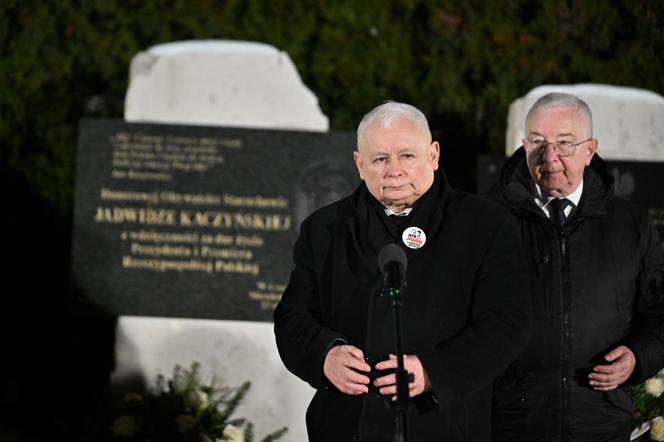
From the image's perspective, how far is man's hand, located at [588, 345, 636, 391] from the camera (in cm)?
254

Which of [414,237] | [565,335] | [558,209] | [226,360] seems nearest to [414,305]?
[414,237]

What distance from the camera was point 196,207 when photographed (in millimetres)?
5105

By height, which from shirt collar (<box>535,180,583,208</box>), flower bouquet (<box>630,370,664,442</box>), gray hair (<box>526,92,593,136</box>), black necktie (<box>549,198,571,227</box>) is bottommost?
flower bouquet (<box>630,370,664,442</box>)

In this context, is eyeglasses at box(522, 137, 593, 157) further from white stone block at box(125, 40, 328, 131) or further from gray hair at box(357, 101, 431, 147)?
white stone block at box(125, 40, 328, 131)

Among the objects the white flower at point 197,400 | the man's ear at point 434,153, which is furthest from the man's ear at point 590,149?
the white flower at point 197,400

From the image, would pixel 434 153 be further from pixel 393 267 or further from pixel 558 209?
pixel 558 209

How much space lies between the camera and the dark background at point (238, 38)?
19.8ft

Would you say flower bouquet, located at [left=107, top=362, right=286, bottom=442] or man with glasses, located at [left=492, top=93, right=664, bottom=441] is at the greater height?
man with glasses, located at [left=492, top=93, right=664, bottom=441]

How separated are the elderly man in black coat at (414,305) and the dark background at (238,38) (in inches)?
158

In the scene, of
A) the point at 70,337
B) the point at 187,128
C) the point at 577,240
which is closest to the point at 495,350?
the point at 577,240

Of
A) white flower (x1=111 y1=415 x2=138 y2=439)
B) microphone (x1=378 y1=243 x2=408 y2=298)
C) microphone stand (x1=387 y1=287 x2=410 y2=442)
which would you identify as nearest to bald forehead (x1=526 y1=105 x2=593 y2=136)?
microphone (x1=378 y1=243 x2=408 y2=298)

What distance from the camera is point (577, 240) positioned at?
265 cm

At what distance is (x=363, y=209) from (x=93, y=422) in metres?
2.93

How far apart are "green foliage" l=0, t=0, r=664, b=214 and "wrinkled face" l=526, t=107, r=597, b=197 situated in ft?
11.7
